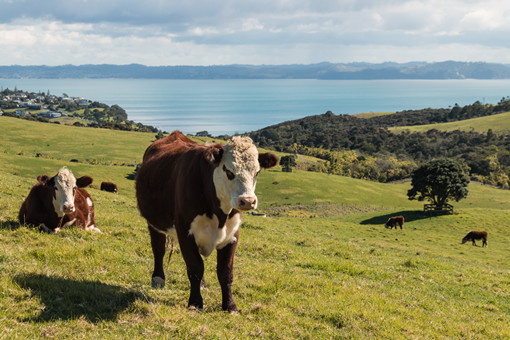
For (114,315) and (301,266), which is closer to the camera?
(114,315)

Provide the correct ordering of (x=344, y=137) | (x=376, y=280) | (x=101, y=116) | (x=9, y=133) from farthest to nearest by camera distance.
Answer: (x=101, y=116) < (x=344, y=137) < (x=9, y=133) < (x=376, y=280)

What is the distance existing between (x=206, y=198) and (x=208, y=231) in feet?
1.56

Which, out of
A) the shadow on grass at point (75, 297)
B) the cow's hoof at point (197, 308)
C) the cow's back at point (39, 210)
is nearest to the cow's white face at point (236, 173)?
the cow's hoof at point (197, 308)

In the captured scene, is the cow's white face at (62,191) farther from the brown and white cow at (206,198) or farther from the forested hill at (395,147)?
the forested hill at (395,147)

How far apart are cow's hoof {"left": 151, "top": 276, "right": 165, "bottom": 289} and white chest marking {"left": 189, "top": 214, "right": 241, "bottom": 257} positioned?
5.39 ft

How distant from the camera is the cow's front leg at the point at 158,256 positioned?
715 cm

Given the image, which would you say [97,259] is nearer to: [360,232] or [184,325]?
[184,325]

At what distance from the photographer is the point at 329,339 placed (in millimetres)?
5633

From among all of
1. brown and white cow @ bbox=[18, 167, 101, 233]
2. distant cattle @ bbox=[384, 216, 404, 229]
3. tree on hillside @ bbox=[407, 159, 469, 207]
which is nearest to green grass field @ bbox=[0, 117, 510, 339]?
brown and white cow @ bbox=[18, 167, 101, 233]

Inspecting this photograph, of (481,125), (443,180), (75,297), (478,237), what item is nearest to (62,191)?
(75,297)

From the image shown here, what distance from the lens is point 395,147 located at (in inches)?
5615

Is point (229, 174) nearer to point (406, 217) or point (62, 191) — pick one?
point (62, 191)

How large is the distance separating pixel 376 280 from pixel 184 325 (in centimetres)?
685

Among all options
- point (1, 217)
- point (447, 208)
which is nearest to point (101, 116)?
point (447, 208)
